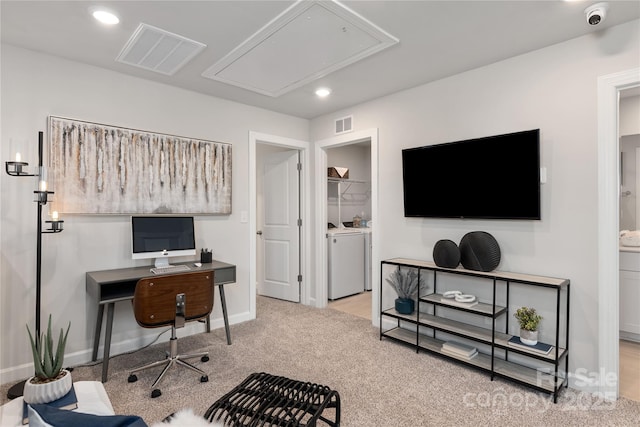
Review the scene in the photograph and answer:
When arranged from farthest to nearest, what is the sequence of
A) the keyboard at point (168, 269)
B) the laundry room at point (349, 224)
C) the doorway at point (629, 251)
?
the laundry room at point (349, 224), the keyboard at point (168, 269), the doorway at point (629, 251)

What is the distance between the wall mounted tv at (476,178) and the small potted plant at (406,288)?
57 centimetres

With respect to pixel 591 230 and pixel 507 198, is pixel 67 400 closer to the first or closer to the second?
pixel 507 198

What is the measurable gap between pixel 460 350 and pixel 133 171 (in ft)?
10.4

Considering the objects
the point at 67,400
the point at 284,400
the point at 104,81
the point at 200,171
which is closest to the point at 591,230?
the point at 284,400

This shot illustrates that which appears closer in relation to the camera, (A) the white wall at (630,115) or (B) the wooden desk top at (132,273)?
(B) the wooden desk top at (132,273)

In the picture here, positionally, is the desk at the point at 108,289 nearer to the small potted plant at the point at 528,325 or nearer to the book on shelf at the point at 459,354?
the book on shelf at the point at 459,354

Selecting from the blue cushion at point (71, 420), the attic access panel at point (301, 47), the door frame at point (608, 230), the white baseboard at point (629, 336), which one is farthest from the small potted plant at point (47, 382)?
the white baseboard at point (629, 336)

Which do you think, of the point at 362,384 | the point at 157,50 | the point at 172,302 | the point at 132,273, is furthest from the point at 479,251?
the point at 157,50

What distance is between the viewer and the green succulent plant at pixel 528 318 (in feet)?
7.95

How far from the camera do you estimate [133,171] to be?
3049 millimetres

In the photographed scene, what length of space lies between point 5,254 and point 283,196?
2.85 meters

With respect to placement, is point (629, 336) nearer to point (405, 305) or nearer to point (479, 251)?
point (479, 251)

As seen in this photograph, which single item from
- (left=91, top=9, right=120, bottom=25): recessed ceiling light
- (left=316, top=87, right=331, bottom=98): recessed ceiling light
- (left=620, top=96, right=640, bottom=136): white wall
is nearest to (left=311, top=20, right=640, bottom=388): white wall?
(left=316, top=87, right=331, bottom=98): recessed ceiling light

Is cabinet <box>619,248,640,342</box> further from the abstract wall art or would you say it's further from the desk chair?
the abstract wall art
